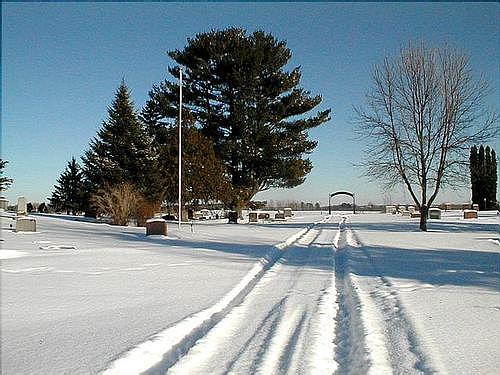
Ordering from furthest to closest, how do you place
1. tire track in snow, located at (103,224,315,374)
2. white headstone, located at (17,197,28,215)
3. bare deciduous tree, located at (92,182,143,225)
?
bare deciduous tree, located at (92,182,143,225), white headstone, located at (17,197,28,215), tire track in snow, located at (103,224,315,374)

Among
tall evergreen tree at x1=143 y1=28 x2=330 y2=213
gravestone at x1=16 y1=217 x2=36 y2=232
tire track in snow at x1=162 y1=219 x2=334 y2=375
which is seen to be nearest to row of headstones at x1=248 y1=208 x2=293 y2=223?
tall evergreen tree at x1=143 y1=28 x2=330 y2=213

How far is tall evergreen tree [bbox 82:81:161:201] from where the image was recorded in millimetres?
39688

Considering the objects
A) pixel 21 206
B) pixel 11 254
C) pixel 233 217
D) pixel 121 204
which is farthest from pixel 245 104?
pixel 11 254

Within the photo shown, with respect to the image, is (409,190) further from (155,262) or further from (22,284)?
(22,284)

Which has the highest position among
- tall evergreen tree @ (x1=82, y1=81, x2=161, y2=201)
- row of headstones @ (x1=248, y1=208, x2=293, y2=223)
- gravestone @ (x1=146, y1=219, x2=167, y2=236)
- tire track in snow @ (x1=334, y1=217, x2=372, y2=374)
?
tall evergreen tree @ (x1=82, y1=81, x2=161, y2=201)

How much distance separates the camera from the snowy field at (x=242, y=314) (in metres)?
5.34

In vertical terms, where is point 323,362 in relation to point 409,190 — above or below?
below

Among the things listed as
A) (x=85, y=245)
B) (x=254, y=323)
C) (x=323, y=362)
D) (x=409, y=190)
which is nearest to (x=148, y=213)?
(x=85, y=245)

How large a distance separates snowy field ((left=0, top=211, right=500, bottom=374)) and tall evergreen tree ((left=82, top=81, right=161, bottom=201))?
2466 cm

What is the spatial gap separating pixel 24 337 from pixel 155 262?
26.0 feet

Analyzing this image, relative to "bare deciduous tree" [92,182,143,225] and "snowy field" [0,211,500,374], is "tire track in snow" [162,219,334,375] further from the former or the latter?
"bare deciduous tree" [92,182,143,225]

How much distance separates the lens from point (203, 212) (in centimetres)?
5062

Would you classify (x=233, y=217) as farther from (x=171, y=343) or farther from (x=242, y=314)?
(x=171, y=343)

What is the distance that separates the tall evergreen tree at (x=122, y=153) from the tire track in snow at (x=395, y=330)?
30.8 m
